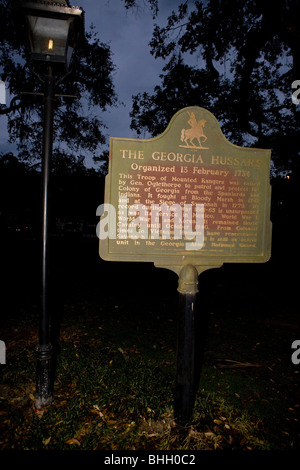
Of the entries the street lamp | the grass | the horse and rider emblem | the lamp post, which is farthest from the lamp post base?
the street lamp

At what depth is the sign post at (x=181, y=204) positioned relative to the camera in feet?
10.1

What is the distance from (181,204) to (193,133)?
818mm

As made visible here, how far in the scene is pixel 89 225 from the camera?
3475 centimetres

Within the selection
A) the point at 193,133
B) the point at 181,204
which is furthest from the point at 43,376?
the point at 193,133

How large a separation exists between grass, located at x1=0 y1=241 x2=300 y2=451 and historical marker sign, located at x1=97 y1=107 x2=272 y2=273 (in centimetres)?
188

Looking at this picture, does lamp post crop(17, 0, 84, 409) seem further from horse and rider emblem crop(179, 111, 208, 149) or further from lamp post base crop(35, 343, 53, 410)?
horse and rider emblem crop(179, 111, 208, 149)

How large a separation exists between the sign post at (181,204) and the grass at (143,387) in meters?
0.51

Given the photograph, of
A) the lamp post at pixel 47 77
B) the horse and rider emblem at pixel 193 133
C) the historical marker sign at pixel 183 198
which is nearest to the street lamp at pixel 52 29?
the lamp post at pixel 47 77

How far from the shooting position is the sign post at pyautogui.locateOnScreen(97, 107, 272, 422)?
308 cm

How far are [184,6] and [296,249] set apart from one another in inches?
748

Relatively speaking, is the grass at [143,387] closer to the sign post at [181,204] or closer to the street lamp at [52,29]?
the sign post at [181,204]

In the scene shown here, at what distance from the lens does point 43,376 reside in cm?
333

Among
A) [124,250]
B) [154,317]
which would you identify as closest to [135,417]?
[124,250]

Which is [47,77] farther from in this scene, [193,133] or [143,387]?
[143,387]
